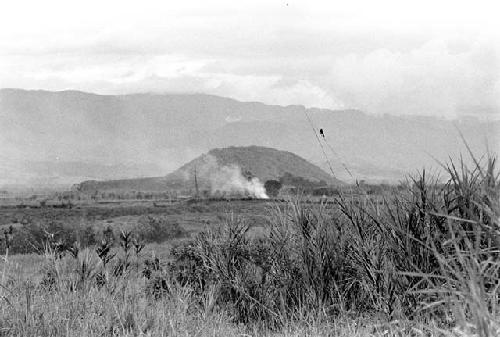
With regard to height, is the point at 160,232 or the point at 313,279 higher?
the point at 313,279

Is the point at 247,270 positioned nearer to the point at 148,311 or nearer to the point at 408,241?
the point at 148,311

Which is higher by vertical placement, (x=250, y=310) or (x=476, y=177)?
(x=476, y=177)

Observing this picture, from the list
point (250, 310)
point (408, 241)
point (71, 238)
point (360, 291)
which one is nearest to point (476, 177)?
point (408, 241)

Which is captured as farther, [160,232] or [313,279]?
[160,232]

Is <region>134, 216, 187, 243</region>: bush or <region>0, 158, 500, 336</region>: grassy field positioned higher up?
<region>0, 158, 500, 336</region>: grassy field

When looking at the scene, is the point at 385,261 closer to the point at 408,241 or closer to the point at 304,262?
the point at 408,241

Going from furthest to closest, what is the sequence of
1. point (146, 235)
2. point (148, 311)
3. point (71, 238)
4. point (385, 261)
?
point (146, 235)
point (71, 238)
point (148, 311)
point (385, 261)

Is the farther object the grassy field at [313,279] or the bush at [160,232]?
the bush at [160,232]

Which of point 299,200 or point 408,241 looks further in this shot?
point 299,200

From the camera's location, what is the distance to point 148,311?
8.94m

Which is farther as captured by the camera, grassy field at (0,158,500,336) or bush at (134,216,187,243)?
bush at (134,216,187,243)

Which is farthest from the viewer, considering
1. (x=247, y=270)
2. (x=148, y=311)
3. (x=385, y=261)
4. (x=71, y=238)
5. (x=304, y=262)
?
(x=71, y=238)

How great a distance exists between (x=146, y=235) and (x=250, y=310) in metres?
34.6

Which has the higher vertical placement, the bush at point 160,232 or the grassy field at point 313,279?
the grassy field at point 313,279
